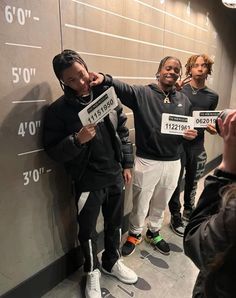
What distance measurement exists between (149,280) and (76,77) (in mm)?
1375

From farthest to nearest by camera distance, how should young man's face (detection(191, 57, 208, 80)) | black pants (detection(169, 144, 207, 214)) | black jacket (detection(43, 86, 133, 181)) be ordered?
black pants (detection(169, 144, 207, 214)) < young man's face (detection(191, 57, 208, 80)) < black jacket (detection(43, 86, 133, 181))

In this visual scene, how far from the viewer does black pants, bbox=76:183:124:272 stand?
5.02ft

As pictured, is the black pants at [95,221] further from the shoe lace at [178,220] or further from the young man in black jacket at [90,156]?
the shoe lace at [178,220]

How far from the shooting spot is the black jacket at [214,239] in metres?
0.58

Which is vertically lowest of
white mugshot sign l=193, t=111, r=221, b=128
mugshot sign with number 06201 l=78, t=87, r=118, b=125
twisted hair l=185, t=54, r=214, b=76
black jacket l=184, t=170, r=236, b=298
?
black jacket l=184, t=170, r=236, b=298

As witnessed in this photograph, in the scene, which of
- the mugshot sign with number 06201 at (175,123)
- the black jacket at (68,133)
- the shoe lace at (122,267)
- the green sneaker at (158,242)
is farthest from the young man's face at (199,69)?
the shoe lace at (122,267)

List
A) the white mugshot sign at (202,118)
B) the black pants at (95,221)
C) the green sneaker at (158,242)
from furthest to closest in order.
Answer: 1. the green sneaker at (158,242)
2. the white mugshot sign at (202,118)
3. the black pants at (95,221)

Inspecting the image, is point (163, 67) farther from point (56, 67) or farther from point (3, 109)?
point (3, 109)

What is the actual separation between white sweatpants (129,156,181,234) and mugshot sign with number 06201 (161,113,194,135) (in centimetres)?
23

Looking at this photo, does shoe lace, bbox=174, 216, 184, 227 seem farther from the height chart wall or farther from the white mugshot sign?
the height chart wall

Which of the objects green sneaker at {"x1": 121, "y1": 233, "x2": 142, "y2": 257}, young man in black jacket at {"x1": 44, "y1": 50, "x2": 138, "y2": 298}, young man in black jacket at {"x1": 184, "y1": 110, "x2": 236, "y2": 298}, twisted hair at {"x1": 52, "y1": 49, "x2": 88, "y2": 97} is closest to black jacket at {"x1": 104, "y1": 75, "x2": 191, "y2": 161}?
young man in black jacket at {"x1": 44, "y1": 50, "x2": 138, "y2": 298}

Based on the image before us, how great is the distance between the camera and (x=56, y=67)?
1.31 m

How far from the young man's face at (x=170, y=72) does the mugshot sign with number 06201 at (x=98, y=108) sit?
545 mm

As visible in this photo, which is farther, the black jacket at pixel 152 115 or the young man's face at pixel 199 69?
the young man's face at pixel 199 69
